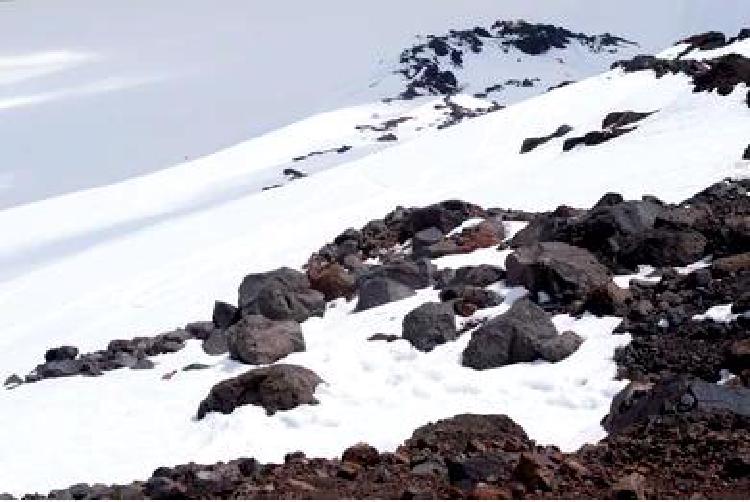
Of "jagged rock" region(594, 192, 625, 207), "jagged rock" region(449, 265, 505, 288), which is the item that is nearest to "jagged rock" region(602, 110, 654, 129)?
"jagged rock" region(594, 192, 625, 207)

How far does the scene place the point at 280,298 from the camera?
586 inches

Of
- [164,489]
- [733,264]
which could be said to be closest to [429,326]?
[733,264]

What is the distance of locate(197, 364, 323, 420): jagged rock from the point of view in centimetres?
1087

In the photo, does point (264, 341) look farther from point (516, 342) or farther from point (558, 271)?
point (558, 271)

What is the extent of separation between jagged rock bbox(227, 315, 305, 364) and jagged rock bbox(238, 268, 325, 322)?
1.08m

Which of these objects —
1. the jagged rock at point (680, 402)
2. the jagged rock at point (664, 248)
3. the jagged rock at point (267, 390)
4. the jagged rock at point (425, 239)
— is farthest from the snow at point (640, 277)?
the jagged rock at point (425, 239)

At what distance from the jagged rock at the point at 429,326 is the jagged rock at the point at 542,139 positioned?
1582 centimetres

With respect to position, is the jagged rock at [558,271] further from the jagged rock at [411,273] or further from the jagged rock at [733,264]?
the jagged rock at [411,273]

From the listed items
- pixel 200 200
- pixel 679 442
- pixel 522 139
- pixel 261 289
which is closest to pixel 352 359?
pixel 261 289

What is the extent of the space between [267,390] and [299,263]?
930 centimetres

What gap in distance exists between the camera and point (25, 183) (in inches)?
2328

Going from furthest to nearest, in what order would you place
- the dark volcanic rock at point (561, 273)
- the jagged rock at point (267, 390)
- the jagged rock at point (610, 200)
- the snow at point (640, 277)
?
the jagged rock at point (610, 200) → the snow at point (640, 277) → the dark volcanic rock at point (561, 273) → the jagged rock at point (267, 390)

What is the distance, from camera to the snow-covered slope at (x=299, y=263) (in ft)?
34.2

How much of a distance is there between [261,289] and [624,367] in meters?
6.37
